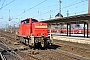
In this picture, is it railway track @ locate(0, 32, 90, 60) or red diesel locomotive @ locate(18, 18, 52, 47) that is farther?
red diesel locomotive @ locate(18, 18, 52, 47)

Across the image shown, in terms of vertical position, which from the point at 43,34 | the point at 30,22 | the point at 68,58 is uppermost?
the point at 30,22

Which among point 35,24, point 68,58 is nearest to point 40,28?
point 35,24

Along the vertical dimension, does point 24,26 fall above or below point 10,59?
above

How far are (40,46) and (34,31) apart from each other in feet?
5.63

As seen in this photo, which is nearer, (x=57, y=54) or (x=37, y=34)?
(x=57, y=54)

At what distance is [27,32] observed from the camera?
20922 mm

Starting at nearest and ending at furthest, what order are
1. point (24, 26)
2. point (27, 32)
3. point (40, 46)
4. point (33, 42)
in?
point (33, 42)
point (40, 46)
point (27, 32)
point (24, 26)

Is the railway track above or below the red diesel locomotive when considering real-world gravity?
below

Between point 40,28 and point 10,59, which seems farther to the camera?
point 40,28

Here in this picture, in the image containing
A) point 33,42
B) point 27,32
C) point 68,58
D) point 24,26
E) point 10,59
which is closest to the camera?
point 10,59

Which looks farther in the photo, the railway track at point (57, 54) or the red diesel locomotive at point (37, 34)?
the red diesel locomotive at point (37, 34)

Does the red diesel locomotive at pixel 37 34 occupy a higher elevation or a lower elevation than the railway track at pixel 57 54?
higher

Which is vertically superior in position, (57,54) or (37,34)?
(37,34)

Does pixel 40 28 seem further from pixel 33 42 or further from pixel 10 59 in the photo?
pixel 10 59
